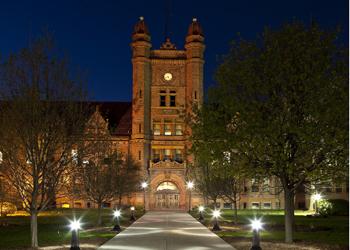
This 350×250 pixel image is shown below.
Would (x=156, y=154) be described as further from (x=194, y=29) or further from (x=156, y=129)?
(x=194, y=29)

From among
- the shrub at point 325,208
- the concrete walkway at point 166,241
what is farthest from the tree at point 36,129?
the shrub at point 325,208

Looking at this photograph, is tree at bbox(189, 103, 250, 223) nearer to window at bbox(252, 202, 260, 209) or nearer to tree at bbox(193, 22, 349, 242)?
tree at bbox(193, 22, 349, 242)

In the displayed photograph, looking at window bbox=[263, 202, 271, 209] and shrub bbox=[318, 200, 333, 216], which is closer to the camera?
shrub bbox=[318, 200, 333, 216]

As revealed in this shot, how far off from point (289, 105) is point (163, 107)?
155 feet

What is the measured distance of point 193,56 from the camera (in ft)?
227

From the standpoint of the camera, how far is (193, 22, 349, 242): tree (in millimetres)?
22188

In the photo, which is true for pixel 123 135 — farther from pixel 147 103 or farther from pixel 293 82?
pixel 293 82

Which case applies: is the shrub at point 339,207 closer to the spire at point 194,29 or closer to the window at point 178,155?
the window at point 178,155

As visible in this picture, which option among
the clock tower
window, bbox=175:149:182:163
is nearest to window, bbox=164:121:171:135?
the clock tower

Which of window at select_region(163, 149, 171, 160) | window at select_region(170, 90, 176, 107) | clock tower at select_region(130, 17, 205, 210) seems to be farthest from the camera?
window at select_region(170, 90, 176, 107)

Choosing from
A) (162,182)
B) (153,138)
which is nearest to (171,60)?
(153,138)

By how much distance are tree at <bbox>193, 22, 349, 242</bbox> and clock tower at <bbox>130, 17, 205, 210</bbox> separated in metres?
42.3

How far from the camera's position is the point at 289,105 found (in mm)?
23219

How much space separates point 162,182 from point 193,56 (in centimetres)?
1699
